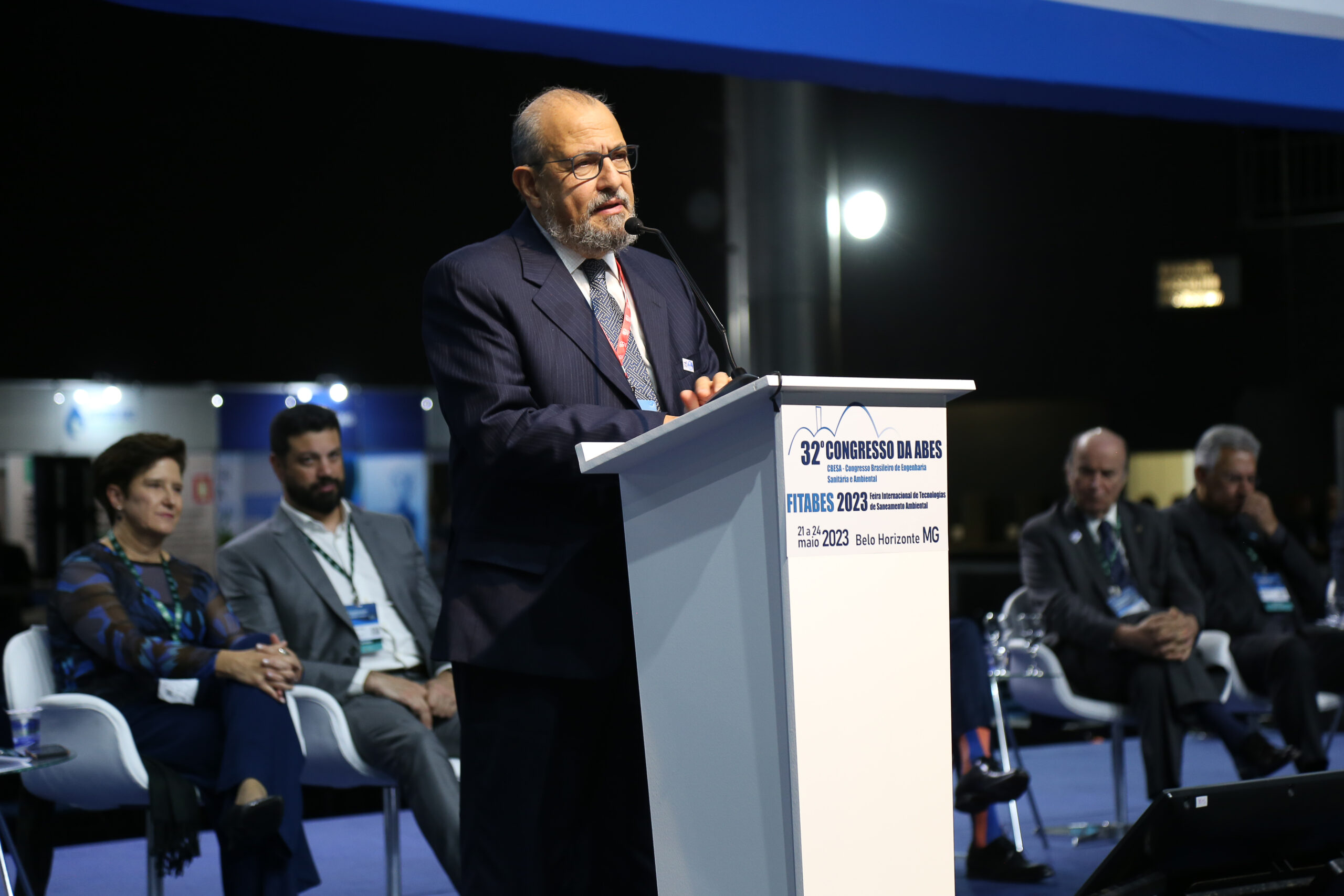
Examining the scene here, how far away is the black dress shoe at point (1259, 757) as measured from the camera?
4238mm

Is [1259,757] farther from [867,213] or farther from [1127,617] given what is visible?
[867,213]

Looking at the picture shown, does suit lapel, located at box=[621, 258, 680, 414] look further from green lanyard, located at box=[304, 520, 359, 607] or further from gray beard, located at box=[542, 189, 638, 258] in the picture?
green lanyard, located at box=[304, 520, 359, 607]

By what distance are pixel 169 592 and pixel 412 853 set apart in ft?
5.05

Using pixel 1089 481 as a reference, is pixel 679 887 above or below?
below

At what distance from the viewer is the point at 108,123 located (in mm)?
6730

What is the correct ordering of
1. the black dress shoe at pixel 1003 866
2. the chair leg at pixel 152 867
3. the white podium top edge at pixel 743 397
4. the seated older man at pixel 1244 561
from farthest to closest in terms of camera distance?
the seated older man at pixel 1244 561, the black dress shoe at pixel 1003 866, the chair leg at pixel 152 867, the white podium top edge at pixel 743 397

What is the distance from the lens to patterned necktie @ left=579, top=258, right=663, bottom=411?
211cm

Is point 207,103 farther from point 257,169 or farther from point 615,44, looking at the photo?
point 615,44

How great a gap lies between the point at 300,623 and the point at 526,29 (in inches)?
67.0

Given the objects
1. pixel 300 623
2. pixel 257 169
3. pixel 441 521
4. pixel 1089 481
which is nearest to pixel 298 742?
pixel 300 623

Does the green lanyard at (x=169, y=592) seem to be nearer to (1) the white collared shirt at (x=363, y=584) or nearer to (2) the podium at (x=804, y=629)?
(1) the white collared shirt at (x=363, y=584)

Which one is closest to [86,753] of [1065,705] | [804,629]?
[804,629]

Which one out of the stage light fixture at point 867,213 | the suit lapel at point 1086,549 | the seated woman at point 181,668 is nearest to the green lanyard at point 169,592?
the seated woman at point 181,668

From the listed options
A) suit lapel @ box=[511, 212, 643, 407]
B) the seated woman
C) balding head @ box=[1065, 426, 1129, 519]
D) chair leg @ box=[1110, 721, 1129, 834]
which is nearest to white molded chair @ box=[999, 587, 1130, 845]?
chair leg @ box=[1110, 721, 1129, 834]
